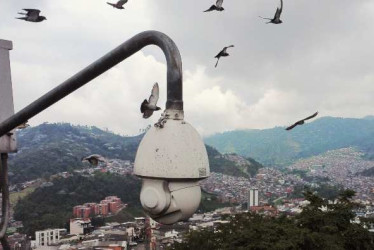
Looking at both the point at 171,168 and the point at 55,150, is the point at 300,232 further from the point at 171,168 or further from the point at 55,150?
the point at 55,150

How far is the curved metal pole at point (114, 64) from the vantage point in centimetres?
179

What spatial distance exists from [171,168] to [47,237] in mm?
53042

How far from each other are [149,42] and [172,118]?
0.32 m

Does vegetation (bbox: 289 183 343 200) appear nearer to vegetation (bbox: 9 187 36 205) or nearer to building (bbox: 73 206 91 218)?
building (bbox: 73 206 91 218)

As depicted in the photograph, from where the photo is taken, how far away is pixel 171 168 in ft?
5.80

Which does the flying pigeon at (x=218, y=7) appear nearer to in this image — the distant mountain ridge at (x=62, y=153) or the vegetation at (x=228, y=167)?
the distant mountain ridge at (x=62, y=153)

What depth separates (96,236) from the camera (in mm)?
50156

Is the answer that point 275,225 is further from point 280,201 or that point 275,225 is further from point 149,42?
point 280,201

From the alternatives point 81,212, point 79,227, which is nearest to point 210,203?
point 81,212

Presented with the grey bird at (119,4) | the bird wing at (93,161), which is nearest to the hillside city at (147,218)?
the bird wing at (93,161)

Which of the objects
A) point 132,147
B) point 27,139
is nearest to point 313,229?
point 132,147

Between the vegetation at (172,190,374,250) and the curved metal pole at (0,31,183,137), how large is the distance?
49.3 ft

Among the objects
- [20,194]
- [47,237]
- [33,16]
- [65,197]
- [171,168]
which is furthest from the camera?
[20,194]

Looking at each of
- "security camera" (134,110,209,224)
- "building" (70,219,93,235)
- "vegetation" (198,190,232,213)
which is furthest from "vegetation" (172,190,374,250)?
"vegetation" (198,190,232,213)
